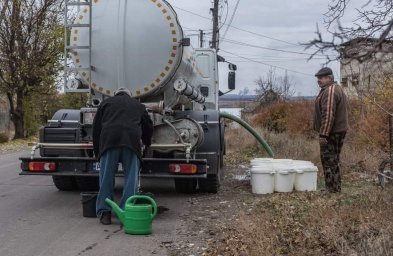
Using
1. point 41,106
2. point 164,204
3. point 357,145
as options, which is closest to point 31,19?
point 41,106

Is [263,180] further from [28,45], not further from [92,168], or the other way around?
[28,45]

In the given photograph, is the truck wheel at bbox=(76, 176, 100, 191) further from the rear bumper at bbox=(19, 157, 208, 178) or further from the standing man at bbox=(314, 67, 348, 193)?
the standing man at bbox=(314, 67, 348, 193)

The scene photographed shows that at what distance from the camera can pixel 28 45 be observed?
1053 inches

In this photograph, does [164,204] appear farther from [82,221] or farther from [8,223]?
[8,223]

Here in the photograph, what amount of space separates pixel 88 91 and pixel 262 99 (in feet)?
78.4

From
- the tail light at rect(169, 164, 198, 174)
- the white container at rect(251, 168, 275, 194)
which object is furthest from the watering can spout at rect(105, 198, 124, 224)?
the white container at rect(251, 168, 275, 194)

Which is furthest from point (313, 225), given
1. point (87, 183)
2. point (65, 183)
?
point (65, 183)

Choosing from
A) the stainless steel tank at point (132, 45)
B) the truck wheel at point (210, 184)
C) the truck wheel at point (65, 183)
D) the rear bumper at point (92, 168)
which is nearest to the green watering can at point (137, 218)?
the rear bumper at point (92, 168)

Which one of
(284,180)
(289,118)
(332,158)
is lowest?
(284,180)

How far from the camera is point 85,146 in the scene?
27.2 feet

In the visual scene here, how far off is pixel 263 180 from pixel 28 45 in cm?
2037

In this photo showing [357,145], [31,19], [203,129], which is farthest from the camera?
[31,19]

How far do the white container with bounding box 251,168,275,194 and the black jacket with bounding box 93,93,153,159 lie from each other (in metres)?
2.37

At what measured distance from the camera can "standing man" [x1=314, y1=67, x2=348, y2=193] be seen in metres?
8.34
